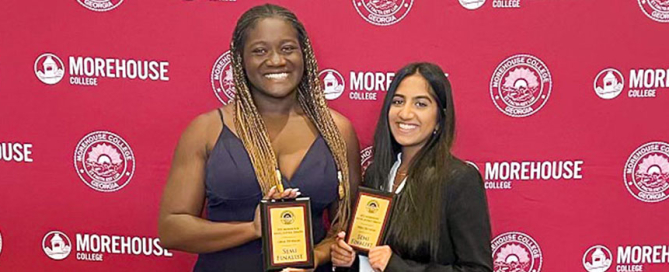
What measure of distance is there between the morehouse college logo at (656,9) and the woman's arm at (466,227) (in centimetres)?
108

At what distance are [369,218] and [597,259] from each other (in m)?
1.20

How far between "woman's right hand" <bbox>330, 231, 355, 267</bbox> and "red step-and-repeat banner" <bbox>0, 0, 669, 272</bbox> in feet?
1.59

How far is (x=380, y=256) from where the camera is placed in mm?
1626

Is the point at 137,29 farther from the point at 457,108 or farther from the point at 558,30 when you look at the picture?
the point at 558,30

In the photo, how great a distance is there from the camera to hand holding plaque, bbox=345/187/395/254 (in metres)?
1.63

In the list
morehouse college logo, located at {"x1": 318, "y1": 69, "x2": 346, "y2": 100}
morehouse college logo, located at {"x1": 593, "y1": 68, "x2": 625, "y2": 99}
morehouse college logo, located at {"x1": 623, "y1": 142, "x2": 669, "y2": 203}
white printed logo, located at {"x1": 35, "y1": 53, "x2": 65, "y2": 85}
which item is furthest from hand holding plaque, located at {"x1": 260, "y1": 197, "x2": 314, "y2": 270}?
morehouse college logo, located at {"x1": 623, "y1": 142, "x2": 669, "y2": 203}

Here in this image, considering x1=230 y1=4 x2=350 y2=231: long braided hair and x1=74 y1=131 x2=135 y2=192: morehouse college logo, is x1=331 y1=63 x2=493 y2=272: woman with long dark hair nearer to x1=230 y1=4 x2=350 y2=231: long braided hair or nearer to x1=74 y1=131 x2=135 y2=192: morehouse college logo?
x1=230 y1=4 x2=350 y2=231: long braided hair

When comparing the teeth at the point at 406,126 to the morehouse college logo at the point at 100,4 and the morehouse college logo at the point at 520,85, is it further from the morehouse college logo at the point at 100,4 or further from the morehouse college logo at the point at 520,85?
the morehouse college logo at the point at 100,4

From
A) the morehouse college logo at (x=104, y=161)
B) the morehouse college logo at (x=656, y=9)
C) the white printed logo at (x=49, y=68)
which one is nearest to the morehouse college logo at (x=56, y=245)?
the morehouse college logo at (x=104, y=161)

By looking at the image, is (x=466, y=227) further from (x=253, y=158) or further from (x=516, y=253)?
(x=516, y=253)

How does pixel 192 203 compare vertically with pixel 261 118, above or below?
below

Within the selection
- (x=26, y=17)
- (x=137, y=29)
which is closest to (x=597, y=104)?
(x=137, y=29)

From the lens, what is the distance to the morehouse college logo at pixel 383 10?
2.21 m

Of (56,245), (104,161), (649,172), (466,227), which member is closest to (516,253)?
(649,172)
